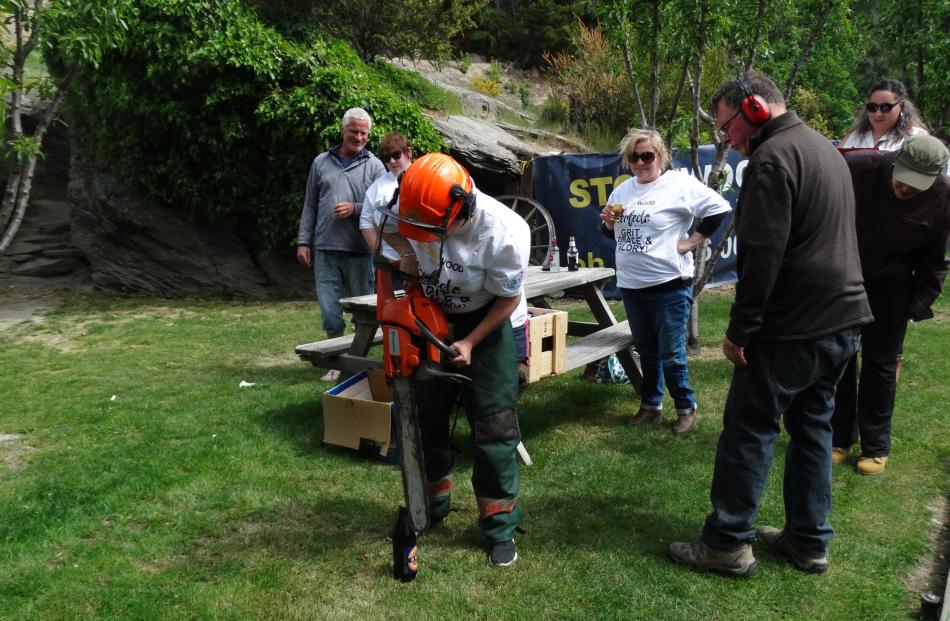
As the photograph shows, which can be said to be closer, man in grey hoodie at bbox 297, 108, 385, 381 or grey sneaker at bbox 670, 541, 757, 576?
grey sneaker at bbox 670, 541, 757, 576

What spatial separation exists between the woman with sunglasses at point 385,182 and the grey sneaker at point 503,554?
2632mm

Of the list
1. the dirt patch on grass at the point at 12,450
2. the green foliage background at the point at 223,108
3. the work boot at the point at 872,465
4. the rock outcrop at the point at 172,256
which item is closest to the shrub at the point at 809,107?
the green foliage background at the point at 223,108

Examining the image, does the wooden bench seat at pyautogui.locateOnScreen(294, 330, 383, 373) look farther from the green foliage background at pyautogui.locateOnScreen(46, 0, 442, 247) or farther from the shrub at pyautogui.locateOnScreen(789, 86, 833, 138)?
the shrub at pyautogui.locateOnScreen(789, 86, 833, 138)

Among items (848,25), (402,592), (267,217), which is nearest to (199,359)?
(267,217)

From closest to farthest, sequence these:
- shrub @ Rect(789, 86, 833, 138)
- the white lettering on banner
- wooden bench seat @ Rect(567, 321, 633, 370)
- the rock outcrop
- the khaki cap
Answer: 1. the khaki cap
2. wooden bench seat @ Rect(567, 321, 633, 370)
3. the white lettering on banner
4. the rock outcrop
5. shrub @ Rect(789, 86, 833, 138)

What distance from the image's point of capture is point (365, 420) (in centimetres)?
472

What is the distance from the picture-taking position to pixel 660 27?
6.63 m

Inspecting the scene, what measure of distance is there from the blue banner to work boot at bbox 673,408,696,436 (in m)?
4.87

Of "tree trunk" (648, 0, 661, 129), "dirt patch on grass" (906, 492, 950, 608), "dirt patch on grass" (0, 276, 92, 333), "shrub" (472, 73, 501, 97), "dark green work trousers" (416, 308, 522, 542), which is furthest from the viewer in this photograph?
"shrub" (472, 73, 501, 97)

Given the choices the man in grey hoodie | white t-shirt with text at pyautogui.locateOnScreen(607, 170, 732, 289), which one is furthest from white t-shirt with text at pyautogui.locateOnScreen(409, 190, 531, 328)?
the man in grey hoodie

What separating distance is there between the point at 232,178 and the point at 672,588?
8.71m

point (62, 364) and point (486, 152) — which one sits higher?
point (486, 152)

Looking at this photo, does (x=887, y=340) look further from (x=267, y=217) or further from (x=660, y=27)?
(x=267, y=217)

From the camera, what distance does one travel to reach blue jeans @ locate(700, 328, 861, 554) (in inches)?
123
